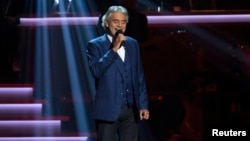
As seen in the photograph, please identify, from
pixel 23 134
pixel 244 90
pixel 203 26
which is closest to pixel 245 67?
pixel 244 90

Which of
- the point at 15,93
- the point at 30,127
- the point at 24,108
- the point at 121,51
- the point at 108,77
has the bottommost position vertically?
the point at 30,127

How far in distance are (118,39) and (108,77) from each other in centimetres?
29

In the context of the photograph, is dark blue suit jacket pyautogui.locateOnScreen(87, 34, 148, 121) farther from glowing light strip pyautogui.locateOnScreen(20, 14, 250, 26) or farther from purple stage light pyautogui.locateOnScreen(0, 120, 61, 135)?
glowing light strip pyautogui.locateOnScreen(20, 14, 250, 26)

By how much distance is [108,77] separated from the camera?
3.39 metres

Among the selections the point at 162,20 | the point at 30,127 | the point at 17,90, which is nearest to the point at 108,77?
the point at 30,127

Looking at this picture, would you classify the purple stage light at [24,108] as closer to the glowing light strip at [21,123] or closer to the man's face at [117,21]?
the glowing light strip at [21,123]

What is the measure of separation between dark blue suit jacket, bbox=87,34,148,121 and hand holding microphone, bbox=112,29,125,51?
0.13ft

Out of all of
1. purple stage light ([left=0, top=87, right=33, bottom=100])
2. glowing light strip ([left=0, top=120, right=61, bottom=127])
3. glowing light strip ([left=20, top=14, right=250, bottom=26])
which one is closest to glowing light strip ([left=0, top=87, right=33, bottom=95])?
purple stage light ([left=0, top=87, right=33, bottom=100])

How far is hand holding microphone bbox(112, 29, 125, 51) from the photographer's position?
10.6ft

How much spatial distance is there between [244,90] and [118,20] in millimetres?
2420

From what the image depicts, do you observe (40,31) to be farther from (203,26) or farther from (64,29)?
(203,26)

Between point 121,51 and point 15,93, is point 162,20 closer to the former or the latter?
point 15,93

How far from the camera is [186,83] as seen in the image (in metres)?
5.38

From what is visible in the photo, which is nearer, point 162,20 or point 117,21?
point 117,21
